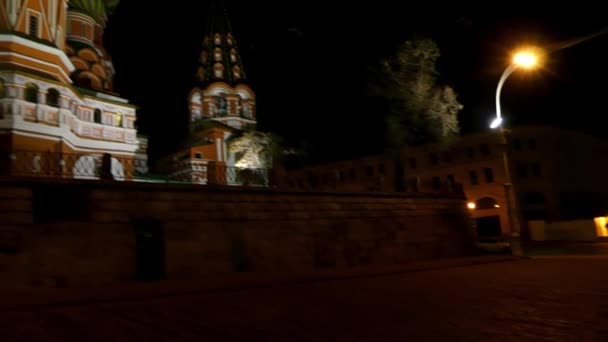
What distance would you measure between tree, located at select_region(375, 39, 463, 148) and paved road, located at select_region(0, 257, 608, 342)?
14483mm

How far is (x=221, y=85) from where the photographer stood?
48875 mm

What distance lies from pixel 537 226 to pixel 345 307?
32101 millimetres

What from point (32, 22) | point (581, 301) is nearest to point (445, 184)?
point (581, 301)

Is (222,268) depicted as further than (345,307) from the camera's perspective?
Yes

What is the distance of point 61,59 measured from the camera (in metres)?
24.6

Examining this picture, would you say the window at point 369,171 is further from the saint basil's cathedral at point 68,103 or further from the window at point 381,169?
the saint basil's cathedral at point 68,103

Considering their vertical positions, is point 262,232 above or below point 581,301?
above

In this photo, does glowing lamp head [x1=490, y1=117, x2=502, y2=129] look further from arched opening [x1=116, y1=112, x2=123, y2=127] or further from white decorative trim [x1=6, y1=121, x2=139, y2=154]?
arched opening [x1=116, y1=112, x2=123, y2=127]

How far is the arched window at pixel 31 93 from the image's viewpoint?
22.5m

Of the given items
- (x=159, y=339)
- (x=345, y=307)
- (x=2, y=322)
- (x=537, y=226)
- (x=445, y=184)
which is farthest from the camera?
(x=537, y=226)

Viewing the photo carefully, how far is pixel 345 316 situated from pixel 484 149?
123 ft

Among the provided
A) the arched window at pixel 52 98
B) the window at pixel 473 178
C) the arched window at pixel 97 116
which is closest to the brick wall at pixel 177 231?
the arched window at pixel 52 98

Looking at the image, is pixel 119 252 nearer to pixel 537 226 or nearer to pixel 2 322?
pixel 2 322

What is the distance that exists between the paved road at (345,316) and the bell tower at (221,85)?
40218mm
